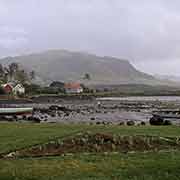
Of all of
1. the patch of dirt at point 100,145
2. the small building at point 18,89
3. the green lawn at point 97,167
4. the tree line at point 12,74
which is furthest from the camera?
the tree line at point 12,74

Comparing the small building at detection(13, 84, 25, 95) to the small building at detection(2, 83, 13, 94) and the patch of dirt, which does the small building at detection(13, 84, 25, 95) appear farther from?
the patch of dirt

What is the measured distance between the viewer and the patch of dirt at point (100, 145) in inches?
763

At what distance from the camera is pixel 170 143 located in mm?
21391

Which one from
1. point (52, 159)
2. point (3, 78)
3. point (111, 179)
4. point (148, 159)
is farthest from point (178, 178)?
point (3, 78)

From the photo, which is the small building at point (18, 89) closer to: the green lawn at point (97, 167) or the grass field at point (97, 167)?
the grass field at point (97, 167)

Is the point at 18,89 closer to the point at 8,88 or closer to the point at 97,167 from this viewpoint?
the point at 8,88

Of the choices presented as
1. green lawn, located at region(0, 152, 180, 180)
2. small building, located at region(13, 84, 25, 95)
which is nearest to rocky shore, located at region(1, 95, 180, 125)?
green lawn, located at region(0, 152, 180, 180)

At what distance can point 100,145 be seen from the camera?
20703mm

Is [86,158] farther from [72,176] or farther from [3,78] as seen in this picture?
[3,78]

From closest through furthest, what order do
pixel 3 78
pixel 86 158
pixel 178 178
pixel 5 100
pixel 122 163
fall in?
pixel 178 178 < pixel 122 163 < pixel 86 158 < pixel 5 100 < pixel 3 78

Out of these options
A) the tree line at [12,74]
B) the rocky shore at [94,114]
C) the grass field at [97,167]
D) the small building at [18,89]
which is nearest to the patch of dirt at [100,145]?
the grass field at [97,167]

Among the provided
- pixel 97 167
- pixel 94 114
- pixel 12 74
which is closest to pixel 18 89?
pixel 12 74

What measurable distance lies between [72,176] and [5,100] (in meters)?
115

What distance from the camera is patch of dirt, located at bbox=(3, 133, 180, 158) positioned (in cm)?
1938
